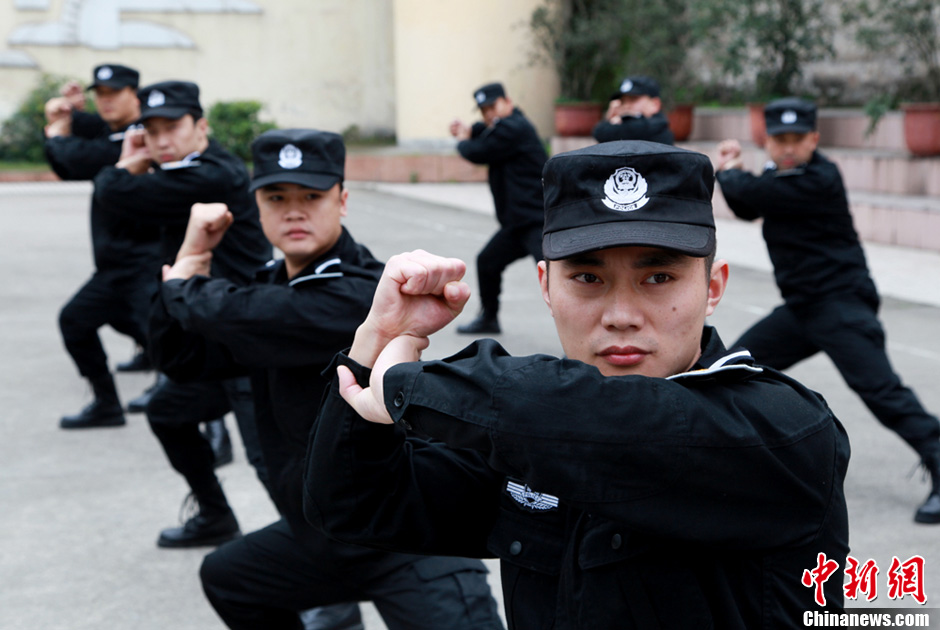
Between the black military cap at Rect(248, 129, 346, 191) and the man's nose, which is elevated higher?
the black military cap at Rect(248, 129, 346, 191)

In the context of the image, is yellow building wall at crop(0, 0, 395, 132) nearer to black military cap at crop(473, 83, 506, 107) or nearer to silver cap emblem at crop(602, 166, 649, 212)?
black military cap at crop(473, 83, 506, 107)

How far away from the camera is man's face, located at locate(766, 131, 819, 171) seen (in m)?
5.64

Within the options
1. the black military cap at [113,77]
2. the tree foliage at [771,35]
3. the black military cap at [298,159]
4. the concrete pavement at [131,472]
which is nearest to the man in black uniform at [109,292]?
the black military cap at [113,77]

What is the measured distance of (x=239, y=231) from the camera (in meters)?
5.26

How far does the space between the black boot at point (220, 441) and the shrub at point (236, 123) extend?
15.4m

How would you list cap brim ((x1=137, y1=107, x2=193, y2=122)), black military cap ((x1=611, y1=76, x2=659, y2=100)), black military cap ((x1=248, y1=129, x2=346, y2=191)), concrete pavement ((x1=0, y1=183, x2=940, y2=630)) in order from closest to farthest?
black military cap ((x1=248, y1=129, x2=346, y2=191))
concrete pavement ((x1=0, y1=183, x2=940, y2=630))
cap brim ((x1=137, y1=107, x2=193, y2=122))
black military cap ((x1=611, y1=76, x2=659, y2=100))

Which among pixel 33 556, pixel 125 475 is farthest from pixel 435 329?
pixel 125 475

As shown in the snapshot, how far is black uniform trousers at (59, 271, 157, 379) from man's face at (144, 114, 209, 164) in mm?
967

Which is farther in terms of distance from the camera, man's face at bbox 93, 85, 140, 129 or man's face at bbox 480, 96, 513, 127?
man's face at bbox 480, 96, 513, 127

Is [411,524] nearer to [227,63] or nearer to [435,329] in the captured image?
[435,329]

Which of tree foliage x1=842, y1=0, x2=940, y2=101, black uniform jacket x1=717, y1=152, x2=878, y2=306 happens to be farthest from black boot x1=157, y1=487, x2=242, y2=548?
tree foliage x1=842, y1=0, x2=940, y2=101

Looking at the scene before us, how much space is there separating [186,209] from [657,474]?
13.6 feet

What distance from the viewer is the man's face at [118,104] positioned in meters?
7.00

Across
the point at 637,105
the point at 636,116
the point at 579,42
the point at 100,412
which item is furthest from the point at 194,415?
the point at 579,42
